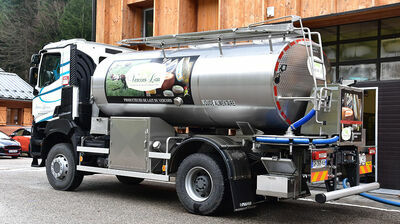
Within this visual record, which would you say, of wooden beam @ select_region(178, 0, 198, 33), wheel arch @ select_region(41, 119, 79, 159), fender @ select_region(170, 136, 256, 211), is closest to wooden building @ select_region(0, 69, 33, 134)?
wooden beam @ select_region(178, 0, 198, 33)

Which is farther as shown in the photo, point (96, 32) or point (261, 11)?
point (96, 32)

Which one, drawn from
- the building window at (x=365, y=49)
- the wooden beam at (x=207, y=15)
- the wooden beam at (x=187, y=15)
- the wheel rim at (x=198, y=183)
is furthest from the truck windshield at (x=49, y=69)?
the building window at (x=365, y=49)

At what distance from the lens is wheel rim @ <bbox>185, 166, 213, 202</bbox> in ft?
24.8

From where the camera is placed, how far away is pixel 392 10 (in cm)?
1040

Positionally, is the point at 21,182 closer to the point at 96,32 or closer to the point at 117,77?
the point at 117,77

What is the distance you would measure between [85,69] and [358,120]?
594 cm

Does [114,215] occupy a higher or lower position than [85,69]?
lower

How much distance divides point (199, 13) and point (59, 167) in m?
7.53

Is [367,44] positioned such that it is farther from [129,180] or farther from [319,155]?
[129,180]

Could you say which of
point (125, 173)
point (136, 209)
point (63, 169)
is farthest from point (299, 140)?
point (63, 169)

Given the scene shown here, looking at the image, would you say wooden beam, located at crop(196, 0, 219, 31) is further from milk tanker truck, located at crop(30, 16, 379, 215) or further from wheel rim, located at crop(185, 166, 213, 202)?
wheel rim, located at crop(185, 166, 213, 202)

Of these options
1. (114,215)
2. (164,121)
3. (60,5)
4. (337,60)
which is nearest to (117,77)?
(164,121)

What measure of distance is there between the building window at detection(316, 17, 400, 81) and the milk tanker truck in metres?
3.92

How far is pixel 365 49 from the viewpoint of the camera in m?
11.5
